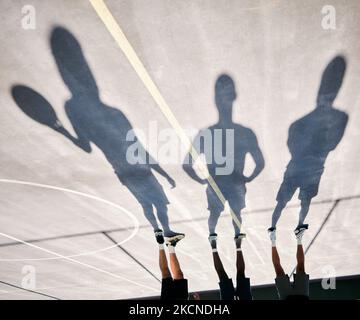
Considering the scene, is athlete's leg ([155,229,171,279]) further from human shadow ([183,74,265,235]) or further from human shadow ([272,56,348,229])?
human shadow ([272,56,348,229])

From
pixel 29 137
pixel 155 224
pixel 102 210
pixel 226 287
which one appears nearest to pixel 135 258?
pixel 155 224

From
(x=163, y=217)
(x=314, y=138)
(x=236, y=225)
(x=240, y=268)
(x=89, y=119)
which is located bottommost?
(x=240, y=268)

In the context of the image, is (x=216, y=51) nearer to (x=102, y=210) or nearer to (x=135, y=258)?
(x=102, y=210)

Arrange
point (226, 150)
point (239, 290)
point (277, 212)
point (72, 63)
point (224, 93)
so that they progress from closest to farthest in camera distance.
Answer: point (72, 63)
point (224, 93)
point (226, 150)
point (239, 290)
point (277, 212)

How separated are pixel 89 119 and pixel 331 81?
372 centimetres

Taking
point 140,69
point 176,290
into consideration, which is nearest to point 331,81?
point 140,69

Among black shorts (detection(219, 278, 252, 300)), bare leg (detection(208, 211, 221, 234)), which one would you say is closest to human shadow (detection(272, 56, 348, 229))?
bare leg (detection(208, 211, 221, 234))

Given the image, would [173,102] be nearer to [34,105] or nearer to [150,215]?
Result: [34,105]

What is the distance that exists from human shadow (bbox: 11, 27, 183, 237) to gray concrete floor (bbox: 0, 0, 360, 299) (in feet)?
0.36

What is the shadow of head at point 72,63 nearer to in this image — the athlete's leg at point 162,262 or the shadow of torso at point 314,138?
the shadow of torso at point 314,138

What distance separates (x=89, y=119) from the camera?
6.05 metres

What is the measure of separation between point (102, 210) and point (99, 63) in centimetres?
493

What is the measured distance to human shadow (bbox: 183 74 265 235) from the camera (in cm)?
570

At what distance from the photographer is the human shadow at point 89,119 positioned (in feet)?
16.2
